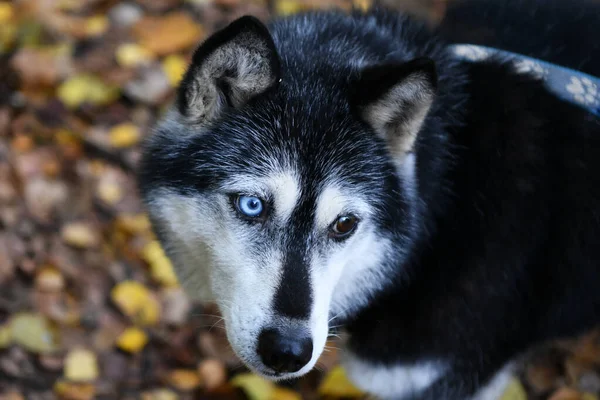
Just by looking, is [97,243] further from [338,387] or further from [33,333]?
[338,387]

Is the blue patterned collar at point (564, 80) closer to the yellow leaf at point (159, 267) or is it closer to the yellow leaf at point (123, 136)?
the yellow leaf at point (159, 267)

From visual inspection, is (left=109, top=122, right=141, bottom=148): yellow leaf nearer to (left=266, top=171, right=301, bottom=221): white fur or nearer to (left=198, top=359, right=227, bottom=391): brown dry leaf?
(left=198, top=359, right=227, bottom=391): brown dry leaf

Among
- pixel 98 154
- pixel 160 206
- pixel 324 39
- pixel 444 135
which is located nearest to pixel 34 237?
pixel 98 154

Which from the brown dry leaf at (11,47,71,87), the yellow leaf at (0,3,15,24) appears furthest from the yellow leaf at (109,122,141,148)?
the yellow leaf at (0,3,15,24)

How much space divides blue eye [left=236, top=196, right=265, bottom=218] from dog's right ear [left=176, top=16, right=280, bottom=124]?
1.10 feet

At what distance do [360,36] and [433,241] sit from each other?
2.71 ft

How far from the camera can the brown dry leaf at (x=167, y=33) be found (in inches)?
182

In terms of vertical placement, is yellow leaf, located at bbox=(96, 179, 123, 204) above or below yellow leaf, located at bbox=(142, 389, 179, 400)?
above

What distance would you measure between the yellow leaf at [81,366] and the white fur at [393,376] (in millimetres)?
1338

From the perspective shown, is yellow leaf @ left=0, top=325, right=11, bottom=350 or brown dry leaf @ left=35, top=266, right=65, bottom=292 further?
brown dry leaf @ left=35, top=266, right=65, bottom=292

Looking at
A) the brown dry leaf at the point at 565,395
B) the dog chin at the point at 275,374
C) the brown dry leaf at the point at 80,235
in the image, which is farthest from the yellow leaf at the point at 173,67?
the brown dry leaf at the point at 565,395

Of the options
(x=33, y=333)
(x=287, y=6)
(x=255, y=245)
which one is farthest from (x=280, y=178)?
(x=287, y=6)

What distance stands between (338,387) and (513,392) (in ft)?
3.00

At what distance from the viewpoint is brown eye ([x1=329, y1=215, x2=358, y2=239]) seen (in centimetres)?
220
